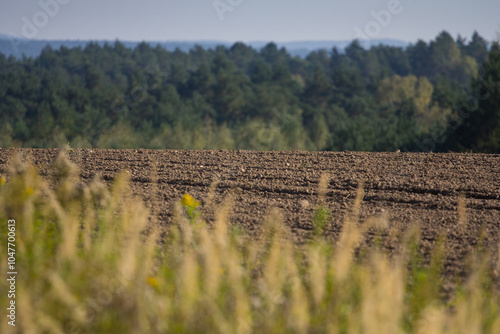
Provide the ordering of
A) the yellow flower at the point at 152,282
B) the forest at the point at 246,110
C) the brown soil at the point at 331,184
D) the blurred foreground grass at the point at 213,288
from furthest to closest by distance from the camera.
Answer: the forest at the point at 246,110, the brown soil at the point at 331,184, the yellow flower at the point at 152,282, the blurred foreground grass at the point at 213,288

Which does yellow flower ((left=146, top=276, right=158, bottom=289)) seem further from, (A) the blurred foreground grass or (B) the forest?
(B) the forest

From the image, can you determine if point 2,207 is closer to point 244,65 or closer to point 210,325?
point 210,325

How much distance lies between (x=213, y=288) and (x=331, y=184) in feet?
13.4

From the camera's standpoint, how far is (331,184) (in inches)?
271

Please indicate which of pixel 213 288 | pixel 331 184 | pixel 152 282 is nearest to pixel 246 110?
pixel 331 184

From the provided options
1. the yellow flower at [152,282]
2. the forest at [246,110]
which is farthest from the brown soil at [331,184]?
the forest at [246,110]

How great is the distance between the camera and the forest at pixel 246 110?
2673cm

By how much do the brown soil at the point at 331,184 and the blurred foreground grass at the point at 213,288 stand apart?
738mm

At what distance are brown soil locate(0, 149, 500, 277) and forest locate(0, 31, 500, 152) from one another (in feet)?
53.1

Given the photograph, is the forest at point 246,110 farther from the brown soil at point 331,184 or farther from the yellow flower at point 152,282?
the yellow flower at point 152,282

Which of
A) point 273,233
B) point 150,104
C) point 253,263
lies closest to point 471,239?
point 273,233

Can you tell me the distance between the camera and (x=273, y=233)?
4996mm

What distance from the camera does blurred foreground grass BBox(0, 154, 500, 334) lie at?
289 cm

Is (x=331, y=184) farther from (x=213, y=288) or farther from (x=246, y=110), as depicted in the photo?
(x=246, y=110)
